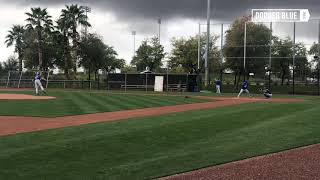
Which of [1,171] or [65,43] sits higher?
[65,43]

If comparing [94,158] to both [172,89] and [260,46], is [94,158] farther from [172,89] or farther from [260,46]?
[260,46]

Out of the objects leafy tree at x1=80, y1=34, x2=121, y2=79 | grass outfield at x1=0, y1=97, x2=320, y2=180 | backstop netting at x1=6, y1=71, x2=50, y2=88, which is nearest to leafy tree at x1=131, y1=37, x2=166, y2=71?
leafy tree at x1=80, y1=34, x2=121, y2=79

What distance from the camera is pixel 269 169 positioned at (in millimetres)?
8914

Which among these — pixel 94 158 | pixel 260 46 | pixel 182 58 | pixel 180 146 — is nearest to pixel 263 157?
pixel 180 146

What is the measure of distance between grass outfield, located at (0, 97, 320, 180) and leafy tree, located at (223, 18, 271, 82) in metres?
44.1

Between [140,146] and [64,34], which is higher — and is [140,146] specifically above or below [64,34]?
below

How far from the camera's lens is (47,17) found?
72562mm

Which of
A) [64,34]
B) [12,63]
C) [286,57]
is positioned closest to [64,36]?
[64,34]

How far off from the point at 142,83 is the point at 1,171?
48774 millimetres

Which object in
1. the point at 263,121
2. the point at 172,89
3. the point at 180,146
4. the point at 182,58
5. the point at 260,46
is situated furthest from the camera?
the point at 182,58

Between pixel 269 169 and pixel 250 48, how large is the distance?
5315 cm

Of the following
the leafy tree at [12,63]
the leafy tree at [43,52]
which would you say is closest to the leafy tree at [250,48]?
the leafy tree at [43,52]

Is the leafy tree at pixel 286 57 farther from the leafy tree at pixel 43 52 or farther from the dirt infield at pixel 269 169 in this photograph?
the dirt infield at pixel 269 169

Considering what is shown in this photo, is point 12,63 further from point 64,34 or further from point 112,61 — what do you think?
point 64,34
